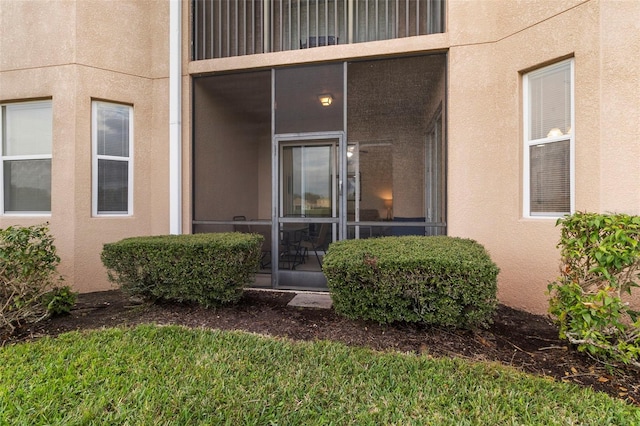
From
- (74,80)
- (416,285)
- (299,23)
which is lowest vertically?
(416,285)

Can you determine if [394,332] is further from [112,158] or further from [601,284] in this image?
[112,158]

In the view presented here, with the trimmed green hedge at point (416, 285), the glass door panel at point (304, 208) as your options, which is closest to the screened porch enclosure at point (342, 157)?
the glass door panel at point (304, 208)

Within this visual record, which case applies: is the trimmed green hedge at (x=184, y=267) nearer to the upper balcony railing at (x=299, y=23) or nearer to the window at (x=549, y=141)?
the upper balcony railing at (x=299, y=23)

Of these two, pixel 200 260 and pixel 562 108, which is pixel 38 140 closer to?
pixel 200 260

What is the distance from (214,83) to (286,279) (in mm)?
3816

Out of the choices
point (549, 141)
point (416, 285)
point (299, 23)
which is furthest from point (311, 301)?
point (299, 23)

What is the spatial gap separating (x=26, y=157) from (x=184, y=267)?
3858mm

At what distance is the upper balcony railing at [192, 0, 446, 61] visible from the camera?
5059mm

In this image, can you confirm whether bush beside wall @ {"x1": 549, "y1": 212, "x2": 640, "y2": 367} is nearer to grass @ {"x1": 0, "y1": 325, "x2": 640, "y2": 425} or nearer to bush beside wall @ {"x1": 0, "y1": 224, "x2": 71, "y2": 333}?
grass @ {"x1": 0, "y1": 325, "x2": 640, "y2": 425}

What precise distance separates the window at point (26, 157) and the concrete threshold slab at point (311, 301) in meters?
4.35

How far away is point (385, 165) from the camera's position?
202 inches

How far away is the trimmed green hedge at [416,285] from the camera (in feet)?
9.96

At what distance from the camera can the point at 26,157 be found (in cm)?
530

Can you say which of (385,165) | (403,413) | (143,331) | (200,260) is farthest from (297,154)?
(403,413)
